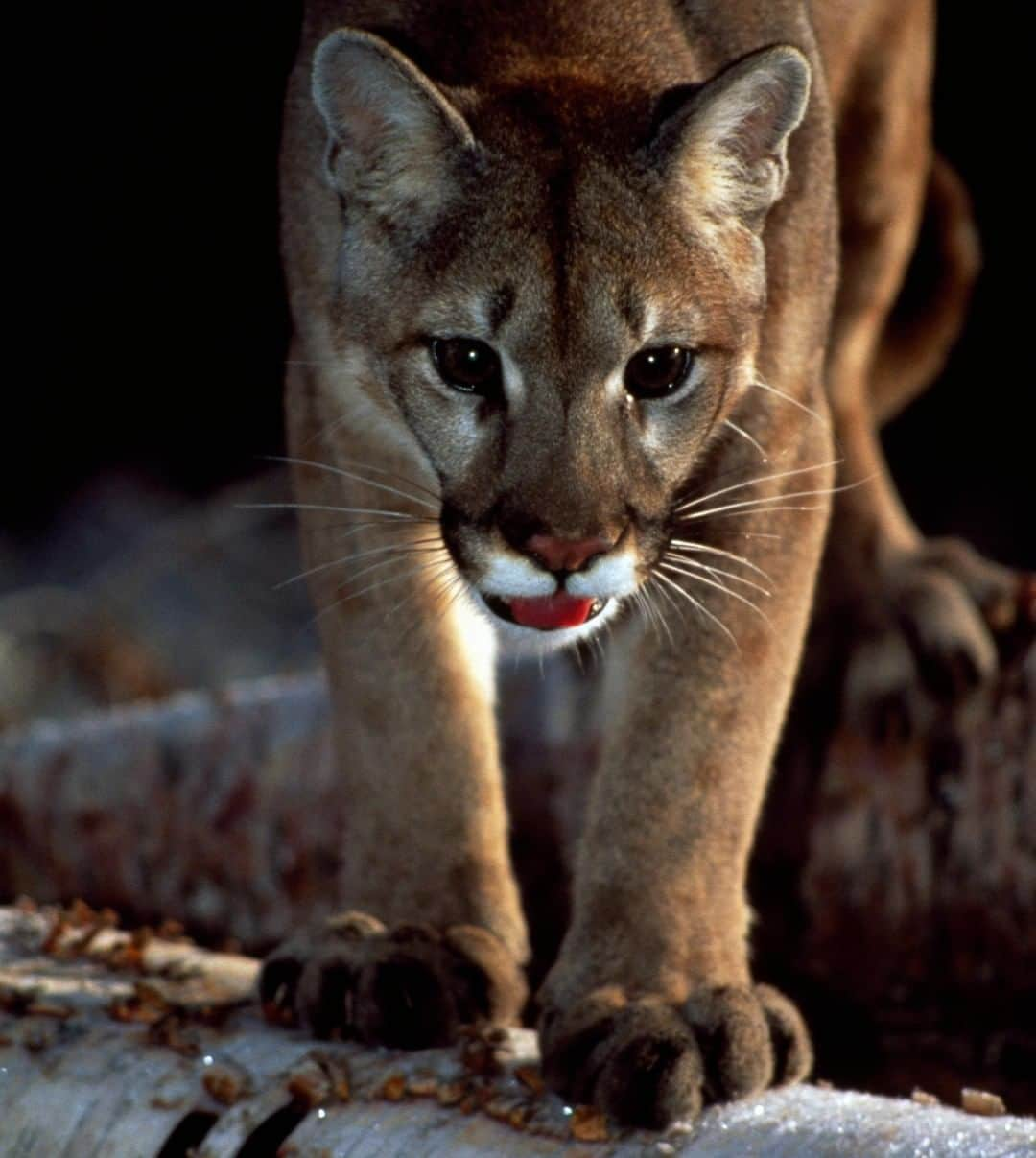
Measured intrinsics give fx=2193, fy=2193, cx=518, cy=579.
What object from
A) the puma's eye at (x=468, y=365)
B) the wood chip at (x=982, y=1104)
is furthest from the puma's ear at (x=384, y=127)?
the wood chip at (x=982, y=1104)

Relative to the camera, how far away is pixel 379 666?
316 cm

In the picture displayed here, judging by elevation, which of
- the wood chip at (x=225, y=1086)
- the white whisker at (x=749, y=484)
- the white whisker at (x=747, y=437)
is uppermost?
the white whisker at (x=747, y=437)

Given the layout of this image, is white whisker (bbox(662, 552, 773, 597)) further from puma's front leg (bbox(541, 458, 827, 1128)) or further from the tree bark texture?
the tree bark texture

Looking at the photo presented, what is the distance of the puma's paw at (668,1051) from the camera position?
2.47 meters

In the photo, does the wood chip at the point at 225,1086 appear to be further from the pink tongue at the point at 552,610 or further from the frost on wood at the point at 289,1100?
the pink tongue at the point at 552,610

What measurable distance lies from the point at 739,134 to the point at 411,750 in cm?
99

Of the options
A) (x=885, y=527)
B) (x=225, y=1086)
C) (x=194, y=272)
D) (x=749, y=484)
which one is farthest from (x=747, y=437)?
(x=194, y=272)

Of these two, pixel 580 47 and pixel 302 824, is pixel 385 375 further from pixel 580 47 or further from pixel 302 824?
pixel 302 824

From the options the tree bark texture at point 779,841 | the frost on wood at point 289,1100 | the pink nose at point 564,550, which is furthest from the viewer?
the tree bark texture at point 779,841

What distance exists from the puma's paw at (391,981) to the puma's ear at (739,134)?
1033 mm

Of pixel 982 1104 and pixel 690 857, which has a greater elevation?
pixel 690 857

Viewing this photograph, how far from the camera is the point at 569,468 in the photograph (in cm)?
259

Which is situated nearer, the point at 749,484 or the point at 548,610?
the point at 548,610

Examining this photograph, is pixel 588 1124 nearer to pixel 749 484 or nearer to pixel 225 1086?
pixel 225 1086
